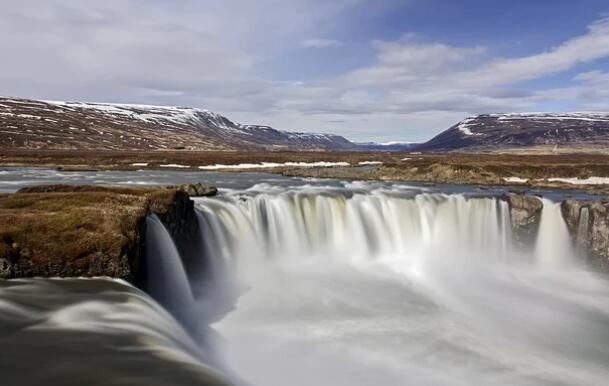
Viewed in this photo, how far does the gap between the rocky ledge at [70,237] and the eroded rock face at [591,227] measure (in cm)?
2671

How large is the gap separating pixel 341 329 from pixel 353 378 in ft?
12.1

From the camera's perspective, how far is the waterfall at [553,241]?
29094 mm

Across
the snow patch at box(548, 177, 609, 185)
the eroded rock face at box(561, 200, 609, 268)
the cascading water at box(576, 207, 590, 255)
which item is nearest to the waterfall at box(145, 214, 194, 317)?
the cascading water at box(576, 207, 590, 255)

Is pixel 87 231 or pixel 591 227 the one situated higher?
pixel 87 231

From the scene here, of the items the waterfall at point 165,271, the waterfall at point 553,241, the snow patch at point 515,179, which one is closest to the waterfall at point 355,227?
the waterfall at point 553,241

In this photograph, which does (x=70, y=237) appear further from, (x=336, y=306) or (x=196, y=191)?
(x=196, y=191)

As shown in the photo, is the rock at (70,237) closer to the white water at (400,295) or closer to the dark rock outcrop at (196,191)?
the white water at (400,295)

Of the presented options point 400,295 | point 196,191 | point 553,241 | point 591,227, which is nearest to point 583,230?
point 591,227

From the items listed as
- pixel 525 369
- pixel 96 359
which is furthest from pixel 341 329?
pixel 96 359

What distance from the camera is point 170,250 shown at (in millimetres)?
16766

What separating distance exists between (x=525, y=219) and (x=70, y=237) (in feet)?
91.5

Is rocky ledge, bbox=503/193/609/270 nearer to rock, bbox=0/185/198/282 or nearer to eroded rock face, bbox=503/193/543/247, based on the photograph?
eroded rock face, bbox=503/193/543/247

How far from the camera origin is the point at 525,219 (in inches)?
1201

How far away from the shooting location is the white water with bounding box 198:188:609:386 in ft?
46.2
